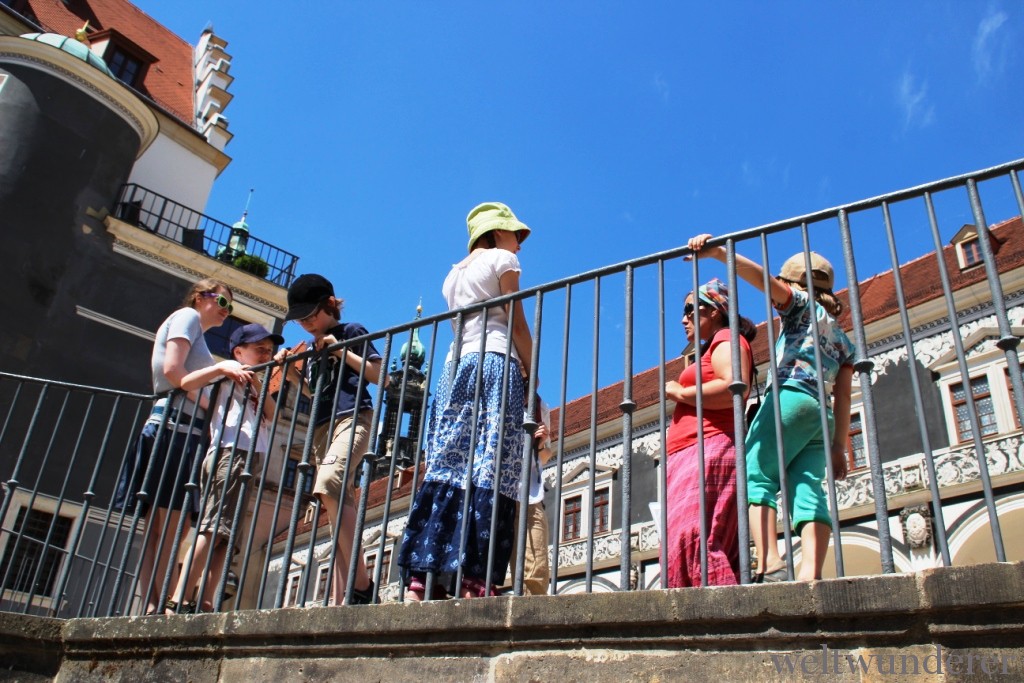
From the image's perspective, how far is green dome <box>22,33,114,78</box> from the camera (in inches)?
794

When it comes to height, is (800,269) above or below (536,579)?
above

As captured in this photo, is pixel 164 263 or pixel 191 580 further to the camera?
pixel 164 263

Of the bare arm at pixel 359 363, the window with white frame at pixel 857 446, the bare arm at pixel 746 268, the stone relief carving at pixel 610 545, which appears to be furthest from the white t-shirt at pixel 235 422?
the stone relief carving at pixel 610 545

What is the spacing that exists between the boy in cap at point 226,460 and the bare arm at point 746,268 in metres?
2.38

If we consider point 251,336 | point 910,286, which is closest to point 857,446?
point 910,286

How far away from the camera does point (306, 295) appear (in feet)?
17.1

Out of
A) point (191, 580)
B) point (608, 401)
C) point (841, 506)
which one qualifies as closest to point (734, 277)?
point (191, 580)

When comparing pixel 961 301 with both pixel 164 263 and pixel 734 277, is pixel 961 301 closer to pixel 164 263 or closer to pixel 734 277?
pixel 734 277

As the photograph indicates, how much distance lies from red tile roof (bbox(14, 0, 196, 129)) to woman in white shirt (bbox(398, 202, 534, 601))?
22.3m

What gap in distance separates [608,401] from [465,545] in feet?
64.4

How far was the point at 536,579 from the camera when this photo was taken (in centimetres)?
539

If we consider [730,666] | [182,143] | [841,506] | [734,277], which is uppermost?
[182,143]

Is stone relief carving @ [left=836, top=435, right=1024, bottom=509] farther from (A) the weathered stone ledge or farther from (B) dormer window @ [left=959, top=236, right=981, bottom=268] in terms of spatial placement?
(A) the weathered stone ledge

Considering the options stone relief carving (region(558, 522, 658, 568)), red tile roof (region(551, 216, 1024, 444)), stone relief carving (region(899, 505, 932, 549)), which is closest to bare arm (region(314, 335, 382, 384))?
red tile roof (region(551, 216, 1024, 444))
